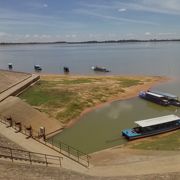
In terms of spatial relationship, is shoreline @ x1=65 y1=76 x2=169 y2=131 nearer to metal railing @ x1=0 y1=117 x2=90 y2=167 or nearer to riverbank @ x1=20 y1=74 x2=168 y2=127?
riverbank @ x1=20 y1=74 x2=168 y2=127

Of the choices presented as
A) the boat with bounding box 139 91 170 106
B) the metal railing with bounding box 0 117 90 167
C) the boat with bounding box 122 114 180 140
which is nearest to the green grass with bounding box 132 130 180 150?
the boat with bounding box 122 114 180 140

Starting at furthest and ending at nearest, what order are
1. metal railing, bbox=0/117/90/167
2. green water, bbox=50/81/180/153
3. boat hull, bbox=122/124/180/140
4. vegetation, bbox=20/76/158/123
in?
vegetation, bbox=20/76/158/123, boat hull, bbox=122/124/180/140, green water, bbox=50/81/180/153, metal railing, bbox=0/117/90/167

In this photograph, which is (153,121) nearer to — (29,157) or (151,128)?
(151,128)

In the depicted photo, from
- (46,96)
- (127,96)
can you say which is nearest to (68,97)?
(46,96)

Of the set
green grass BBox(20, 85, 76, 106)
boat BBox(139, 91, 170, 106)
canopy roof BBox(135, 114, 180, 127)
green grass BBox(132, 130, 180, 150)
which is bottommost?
green grass BBox(132, 130, 180, 150)

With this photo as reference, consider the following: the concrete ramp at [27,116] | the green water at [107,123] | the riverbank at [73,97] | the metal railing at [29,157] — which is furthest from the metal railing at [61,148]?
the riverbank at [73,97]

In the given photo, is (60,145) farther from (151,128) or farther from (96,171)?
(151,128)
